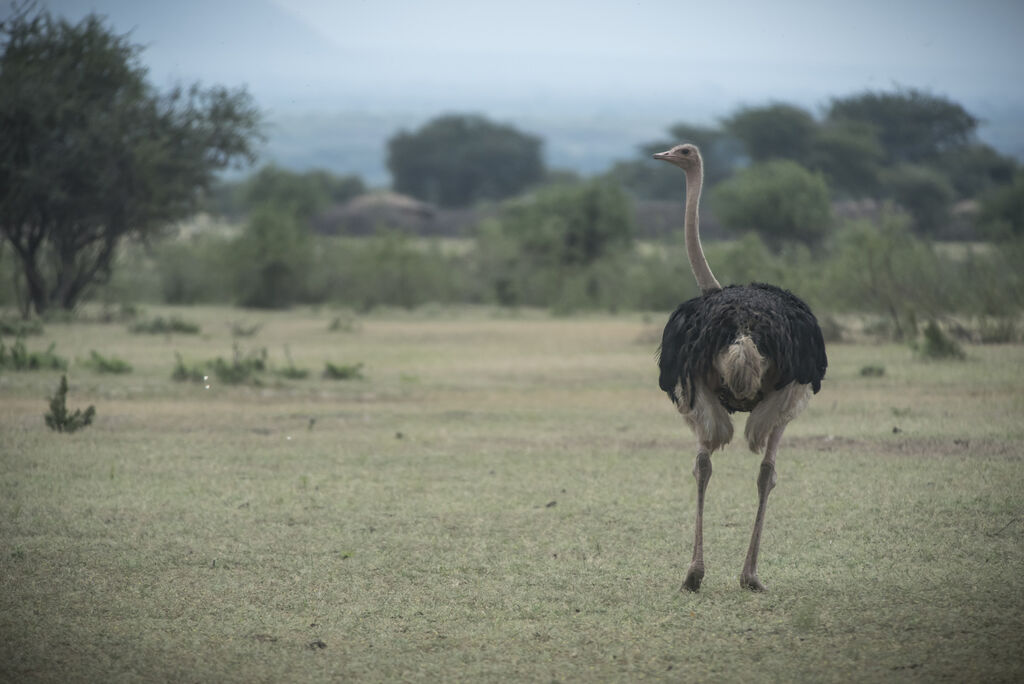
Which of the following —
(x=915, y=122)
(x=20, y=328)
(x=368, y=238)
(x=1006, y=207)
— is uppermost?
(x=915, y=122)

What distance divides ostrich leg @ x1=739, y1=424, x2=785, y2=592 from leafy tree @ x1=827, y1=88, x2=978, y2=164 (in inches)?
2139

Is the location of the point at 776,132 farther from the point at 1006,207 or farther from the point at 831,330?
the point at 831,330

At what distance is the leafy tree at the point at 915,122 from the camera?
189 feet

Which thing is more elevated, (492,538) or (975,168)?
(975,168)

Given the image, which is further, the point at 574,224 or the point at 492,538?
the point at 574,224

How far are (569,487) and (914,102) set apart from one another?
5371 cm

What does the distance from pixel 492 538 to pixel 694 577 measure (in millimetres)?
1571

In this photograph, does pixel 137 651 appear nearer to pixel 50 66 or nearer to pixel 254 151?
pixel 50 66

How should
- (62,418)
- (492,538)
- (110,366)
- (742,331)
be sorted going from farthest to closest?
(110,366) → (62,418) → (492,538) → (742,331)

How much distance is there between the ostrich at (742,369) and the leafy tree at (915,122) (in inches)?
2137

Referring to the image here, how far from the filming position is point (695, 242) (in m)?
6.56

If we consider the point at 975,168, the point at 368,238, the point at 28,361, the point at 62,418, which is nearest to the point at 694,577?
the point at 62,418

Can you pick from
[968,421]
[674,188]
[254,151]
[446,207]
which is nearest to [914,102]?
[674,188]

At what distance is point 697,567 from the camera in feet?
18.8
